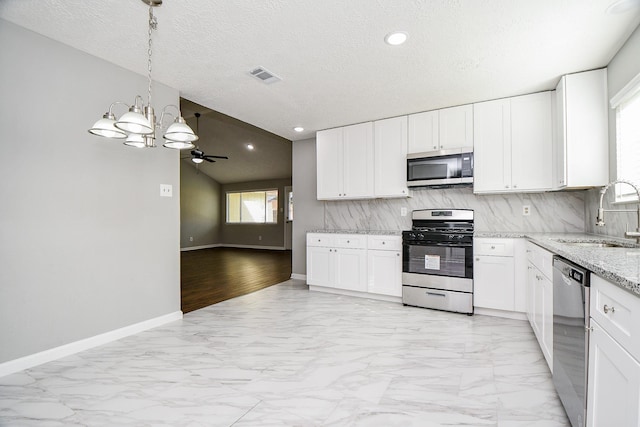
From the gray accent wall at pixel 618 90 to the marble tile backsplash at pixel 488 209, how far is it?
443 mm

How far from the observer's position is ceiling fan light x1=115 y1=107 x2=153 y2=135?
1.63 metres

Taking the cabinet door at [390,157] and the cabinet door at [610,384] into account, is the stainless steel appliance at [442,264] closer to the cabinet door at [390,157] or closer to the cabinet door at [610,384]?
the cabinet door at [390,157]

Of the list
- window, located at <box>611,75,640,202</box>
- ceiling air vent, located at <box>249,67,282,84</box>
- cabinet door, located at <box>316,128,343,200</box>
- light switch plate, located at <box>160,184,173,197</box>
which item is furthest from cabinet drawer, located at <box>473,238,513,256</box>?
light switch plate, located at <box>160,184,173,197</box>

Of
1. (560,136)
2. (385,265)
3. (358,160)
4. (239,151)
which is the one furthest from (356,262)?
(239,151)

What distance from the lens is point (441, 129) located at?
3.72 m

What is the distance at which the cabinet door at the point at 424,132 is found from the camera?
3750 mm

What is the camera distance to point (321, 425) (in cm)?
157

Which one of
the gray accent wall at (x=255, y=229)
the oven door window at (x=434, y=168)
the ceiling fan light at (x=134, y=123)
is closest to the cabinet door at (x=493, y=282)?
the oven door window at (x=434, y=168)

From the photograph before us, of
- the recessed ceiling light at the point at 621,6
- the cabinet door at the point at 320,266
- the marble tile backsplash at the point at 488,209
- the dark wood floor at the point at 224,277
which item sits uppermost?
the recessed ceiling light at the point at 621,6

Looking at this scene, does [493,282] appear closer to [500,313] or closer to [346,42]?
[500,313]

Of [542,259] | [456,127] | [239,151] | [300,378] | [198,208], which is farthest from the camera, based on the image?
[198,208]

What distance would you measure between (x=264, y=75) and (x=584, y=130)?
2.98m

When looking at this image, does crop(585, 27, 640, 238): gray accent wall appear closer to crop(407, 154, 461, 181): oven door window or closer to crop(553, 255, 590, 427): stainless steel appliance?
crop(553, 255, 590, 427): stainless steel appliance

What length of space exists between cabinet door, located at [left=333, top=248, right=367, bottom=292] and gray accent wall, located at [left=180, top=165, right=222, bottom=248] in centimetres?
721
